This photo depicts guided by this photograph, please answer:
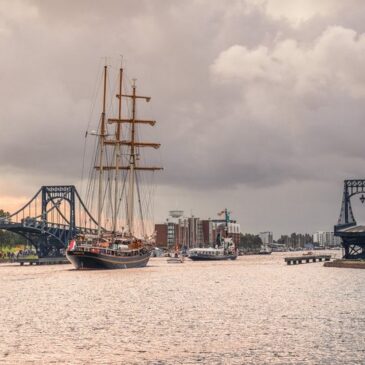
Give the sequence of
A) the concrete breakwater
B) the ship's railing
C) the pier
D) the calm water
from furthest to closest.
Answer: the pier → the ship's railing → the concrete breakwater → the calm water

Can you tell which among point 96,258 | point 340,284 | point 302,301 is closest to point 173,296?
point 302,301

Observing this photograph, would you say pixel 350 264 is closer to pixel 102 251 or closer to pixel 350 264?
pixel 350 264

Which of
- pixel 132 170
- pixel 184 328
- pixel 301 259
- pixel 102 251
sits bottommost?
pixel 184 328

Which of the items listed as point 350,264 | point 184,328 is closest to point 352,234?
point 350,264

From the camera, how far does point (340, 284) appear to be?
71062 millimetres

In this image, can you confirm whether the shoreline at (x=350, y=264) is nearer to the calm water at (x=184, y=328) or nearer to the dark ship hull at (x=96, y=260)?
the dark ship hull at (x=96, y=260)

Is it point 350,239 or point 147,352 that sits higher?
point 350,239

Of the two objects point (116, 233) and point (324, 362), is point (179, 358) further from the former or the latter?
point (116, 233)

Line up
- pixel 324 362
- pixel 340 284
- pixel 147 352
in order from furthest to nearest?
pixel 340 284 < pixel 147 352 < pixel 324 362

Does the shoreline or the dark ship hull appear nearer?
the shoreline

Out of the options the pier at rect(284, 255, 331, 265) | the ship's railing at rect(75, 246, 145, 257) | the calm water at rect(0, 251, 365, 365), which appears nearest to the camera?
the calm water at rect(0, 251, 365, 365)

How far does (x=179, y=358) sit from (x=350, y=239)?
315 ft

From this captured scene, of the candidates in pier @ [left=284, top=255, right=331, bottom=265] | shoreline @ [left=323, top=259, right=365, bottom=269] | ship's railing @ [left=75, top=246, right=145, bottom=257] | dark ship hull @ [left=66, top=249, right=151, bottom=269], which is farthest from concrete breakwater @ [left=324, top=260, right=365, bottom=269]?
ship's railing @ [left=75, top=246, right=145, bottom=257]

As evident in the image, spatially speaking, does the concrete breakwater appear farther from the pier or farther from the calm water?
the calm water
